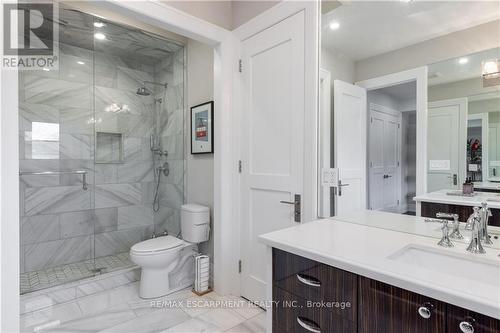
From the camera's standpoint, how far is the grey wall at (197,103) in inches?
103

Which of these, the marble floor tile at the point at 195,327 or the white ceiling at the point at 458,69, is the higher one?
the white ceiling at the point at 458,69

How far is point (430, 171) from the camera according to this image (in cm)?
137

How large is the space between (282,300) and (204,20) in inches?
84.7

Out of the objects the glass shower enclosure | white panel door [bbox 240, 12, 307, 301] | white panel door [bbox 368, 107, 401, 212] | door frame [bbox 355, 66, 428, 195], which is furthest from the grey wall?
door frame [bbox 355, 66, 428, 195]

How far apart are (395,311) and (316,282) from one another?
32 centimetres

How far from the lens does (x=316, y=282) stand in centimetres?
117

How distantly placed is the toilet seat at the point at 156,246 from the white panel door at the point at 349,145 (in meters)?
1.51

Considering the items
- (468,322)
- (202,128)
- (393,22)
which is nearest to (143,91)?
(202,128)

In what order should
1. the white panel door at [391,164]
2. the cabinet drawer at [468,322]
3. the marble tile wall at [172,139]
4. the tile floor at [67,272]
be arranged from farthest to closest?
the marble tile wall at [172,139] < the tile floor at [67,272] < the white panel door at [391,164] < the cabinet drawer at [468,322]

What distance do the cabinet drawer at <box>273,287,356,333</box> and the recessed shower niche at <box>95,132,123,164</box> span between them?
2.89 meters

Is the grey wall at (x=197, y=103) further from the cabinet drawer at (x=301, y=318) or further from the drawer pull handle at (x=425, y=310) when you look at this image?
the drawer pull handle at (x=425, y=310)

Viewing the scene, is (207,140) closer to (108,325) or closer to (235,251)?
(235,251)

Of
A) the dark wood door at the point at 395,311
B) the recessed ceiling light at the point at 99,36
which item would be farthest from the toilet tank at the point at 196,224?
the recessed ceiling light at the point at 99,36

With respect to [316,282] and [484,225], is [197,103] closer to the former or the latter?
[316,282]
